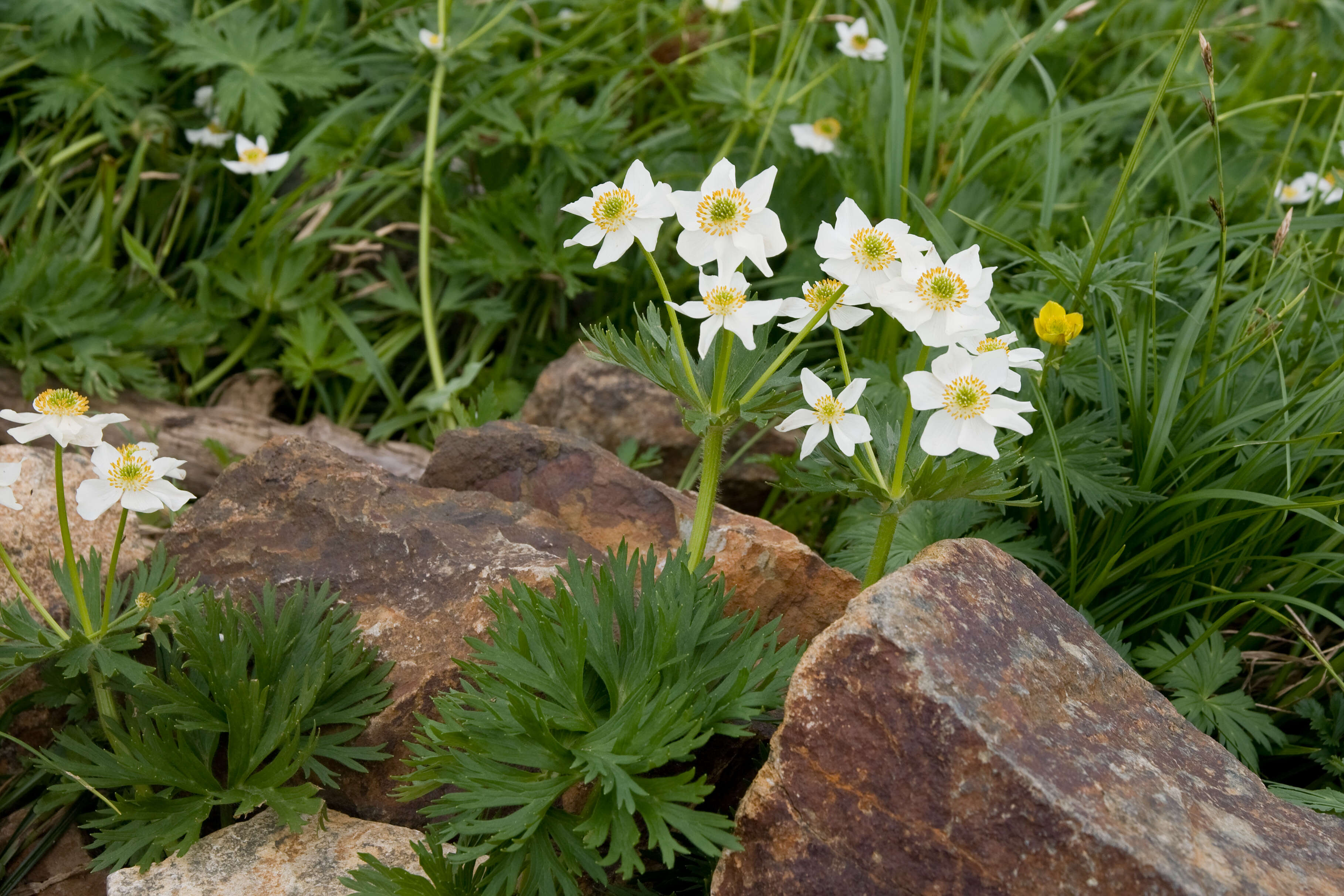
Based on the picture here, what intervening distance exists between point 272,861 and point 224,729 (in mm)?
283

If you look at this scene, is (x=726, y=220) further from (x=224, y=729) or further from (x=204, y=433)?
(x=204, y=433)

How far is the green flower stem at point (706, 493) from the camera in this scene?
218 cm

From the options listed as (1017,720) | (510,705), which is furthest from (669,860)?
(1017,720)

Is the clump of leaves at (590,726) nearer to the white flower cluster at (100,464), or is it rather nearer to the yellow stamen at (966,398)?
the yellow stamen at (966,398)

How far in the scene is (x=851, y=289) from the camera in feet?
6.32

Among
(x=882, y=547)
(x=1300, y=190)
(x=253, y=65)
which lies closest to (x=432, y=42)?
(x=253, y=65)

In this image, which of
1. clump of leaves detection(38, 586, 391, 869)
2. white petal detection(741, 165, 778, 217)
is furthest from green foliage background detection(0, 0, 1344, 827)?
clump of leaves detection(38, 586, 391, 869)

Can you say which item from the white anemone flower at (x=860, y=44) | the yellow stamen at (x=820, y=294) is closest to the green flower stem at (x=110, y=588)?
the yellow stamen at (x=820, y=294)

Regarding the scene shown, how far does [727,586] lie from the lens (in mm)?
2492

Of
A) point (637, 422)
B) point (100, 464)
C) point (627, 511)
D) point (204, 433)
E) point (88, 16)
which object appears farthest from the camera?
point (88, 16)

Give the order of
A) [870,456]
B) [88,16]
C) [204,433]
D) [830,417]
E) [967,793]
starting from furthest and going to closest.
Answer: [88,16] < [204,433] < [870,456] < [830,417] < [967,793]

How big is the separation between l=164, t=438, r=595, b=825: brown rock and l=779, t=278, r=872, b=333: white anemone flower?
0.85m

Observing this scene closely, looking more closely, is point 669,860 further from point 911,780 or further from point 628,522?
point 628,522

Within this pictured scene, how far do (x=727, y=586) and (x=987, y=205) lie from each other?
2.07 metres
